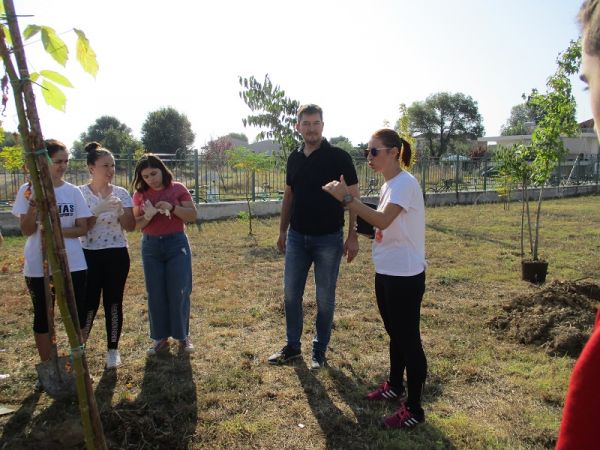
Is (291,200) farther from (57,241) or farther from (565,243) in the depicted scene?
(565,243)

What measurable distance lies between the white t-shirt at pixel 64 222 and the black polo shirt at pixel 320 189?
1.66m

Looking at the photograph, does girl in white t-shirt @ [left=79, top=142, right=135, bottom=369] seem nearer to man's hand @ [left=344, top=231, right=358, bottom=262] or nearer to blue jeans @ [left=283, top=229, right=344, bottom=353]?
blue jeans @ [left=283, top=229, right=344, bottom=353]

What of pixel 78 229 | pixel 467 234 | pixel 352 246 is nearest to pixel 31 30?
pixel 78 229

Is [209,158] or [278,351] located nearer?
[278,351]

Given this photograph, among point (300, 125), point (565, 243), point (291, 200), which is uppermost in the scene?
point (300, 125)

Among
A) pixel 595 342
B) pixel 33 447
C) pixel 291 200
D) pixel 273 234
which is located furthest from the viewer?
pixel 273 234

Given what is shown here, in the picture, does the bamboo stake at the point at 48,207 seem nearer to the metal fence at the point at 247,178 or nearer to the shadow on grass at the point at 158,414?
the shadow on grass at the point at 158,414

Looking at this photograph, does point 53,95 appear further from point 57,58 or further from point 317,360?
point 317,360

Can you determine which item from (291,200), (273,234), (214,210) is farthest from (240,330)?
(214,210)

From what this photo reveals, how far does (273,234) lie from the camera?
11859mm

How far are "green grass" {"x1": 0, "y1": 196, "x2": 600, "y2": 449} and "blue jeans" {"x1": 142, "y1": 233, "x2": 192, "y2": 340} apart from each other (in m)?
0.34

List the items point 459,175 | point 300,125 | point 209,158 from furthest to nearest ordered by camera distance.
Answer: point 459,175 → point 209,158 → point 300,125

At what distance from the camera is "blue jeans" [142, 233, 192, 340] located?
4.28 m

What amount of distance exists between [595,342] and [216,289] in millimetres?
6266
